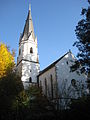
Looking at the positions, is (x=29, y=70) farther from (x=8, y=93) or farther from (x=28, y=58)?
(x=8, y=93)

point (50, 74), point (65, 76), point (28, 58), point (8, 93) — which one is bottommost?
point (8, 93)

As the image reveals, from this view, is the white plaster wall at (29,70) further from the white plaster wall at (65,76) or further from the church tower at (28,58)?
the white plaster wall at (65,76)

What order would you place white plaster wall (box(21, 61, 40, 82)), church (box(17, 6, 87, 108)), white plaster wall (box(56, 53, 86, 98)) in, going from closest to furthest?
1. church (box(17, 6, 87, 108))
2. white plaster wall (box(56, 53, 86, 98))
3. white plaster wall (box(21, 61, 40, 82))

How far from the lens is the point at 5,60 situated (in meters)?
25.0

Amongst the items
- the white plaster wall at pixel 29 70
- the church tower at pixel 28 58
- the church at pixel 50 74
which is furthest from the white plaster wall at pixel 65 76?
the white plaster wall at pixel 29 70

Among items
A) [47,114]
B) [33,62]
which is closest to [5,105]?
[47,114]

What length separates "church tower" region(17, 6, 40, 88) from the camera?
3644 centimetres

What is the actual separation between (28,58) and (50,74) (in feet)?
29.5

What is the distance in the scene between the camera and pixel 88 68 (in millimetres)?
18453

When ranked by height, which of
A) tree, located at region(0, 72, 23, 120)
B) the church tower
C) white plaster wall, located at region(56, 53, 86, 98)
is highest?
the church tower

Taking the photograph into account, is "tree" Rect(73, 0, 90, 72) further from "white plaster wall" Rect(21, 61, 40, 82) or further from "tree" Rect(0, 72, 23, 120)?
"white plaster wall" Rect(21, 61, 40, 82)

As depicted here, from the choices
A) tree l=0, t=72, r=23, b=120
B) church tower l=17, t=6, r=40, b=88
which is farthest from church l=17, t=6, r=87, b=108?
tree l=0, t=72, r=23, b=120

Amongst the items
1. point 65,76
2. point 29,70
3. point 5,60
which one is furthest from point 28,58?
point 5,60

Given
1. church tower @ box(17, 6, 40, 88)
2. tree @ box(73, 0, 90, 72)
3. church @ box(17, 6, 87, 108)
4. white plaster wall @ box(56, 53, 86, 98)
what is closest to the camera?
tree @ box(73, 0, 90, 72)
